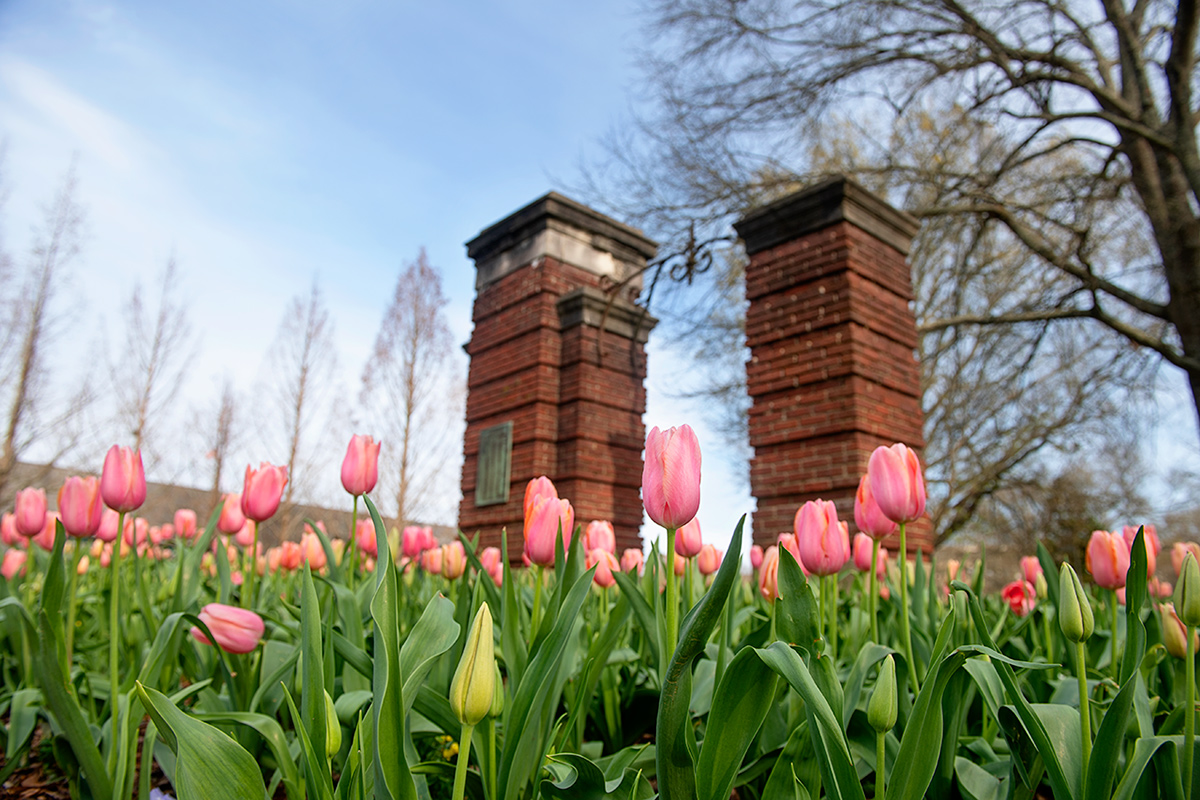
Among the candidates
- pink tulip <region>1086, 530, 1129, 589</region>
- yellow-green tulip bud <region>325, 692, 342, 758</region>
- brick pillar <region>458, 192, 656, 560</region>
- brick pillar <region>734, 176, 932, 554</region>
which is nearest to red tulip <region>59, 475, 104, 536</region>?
yellow-green tulip bud <region>325, 692, 342, 758</region>

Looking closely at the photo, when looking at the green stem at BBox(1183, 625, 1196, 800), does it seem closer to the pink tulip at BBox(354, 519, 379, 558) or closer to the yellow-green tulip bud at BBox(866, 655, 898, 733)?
the yellow-green tulip bud at BBox(866, 655, 898, 733)

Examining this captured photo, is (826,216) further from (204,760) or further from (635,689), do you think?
(204,760)

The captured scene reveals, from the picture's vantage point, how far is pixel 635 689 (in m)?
2.01

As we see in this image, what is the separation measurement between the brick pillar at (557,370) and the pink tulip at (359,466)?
17.4ft

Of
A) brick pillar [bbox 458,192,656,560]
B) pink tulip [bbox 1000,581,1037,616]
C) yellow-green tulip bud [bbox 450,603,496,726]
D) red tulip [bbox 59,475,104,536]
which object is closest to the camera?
yellow-green tulip bud [bbox 450,603,496,726]

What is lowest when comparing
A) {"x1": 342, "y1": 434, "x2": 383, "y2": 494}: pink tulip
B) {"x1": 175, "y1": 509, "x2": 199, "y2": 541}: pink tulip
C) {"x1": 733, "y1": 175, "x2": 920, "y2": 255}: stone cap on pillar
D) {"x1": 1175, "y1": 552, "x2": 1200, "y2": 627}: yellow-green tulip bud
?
{"x1": 1175, "y1": 552, "x2": 1200, "y2": 627}: yellow-green tulip bud

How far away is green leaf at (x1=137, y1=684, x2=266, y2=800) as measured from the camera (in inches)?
38.8

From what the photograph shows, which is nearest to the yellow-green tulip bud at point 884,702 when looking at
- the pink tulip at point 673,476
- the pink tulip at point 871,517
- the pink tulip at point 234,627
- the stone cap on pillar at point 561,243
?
the pink tulip at point 673,476

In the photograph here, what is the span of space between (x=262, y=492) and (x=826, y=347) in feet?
14.9

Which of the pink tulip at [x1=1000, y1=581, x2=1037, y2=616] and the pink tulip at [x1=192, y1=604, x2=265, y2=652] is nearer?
the pink tulip at [x1=192, y1=604, x2=265, y2=652]

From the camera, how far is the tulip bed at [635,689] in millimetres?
A: 992

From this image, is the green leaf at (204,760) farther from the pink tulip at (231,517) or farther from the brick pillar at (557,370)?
the brick pillar at (557,370)

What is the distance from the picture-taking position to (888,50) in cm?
1009

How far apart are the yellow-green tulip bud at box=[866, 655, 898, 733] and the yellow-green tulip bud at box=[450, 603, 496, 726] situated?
51cm
